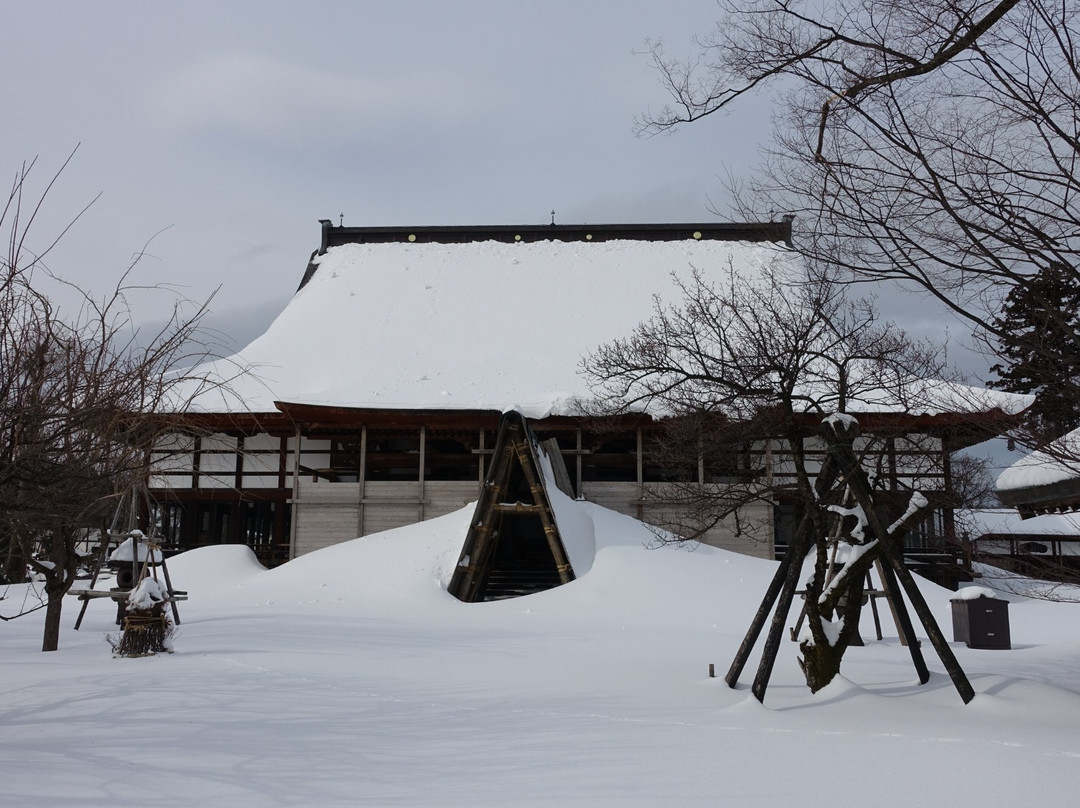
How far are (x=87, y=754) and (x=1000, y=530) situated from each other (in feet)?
92.0

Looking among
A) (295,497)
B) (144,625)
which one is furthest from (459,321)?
(144,625)

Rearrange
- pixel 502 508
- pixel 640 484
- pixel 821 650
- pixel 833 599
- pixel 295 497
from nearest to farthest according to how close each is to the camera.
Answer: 1. pixel 821 650
2. pixel 833 599
3. pixel 502 508
4. pixel 640 484
5. pixel 295 497

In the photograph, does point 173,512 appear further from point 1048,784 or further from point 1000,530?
point 1048,784

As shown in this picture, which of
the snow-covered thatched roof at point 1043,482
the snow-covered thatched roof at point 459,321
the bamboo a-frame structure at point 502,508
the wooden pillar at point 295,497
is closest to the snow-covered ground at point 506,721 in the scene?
the snow-covered thatched roof at point 1043,482

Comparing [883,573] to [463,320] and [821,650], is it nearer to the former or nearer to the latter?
[821,650]

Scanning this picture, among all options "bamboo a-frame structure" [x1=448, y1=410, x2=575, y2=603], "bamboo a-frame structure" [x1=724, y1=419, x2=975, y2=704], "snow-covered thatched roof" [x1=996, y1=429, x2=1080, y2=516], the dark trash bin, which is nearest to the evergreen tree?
"snow-covered thatched roof" [x1=996, y1=429, x2=1080, y2=516]

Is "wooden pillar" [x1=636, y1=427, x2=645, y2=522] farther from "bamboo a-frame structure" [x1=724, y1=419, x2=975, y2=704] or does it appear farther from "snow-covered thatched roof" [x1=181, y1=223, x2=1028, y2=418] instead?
"bamboo a-frame structure" [x1=724, y1=419, x2=975, y2=704]

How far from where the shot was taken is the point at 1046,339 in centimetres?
601

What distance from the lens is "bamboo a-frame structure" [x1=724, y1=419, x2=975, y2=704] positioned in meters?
7.06

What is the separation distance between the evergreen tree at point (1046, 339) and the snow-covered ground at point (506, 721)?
7.41 ft

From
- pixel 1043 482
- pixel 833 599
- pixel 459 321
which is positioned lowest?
pixel 833 599

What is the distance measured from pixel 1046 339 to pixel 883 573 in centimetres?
269

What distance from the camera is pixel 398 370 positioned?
22516 mm

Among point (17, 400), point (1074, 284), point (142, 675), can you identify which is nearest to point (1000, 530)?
point (1074, 284)
